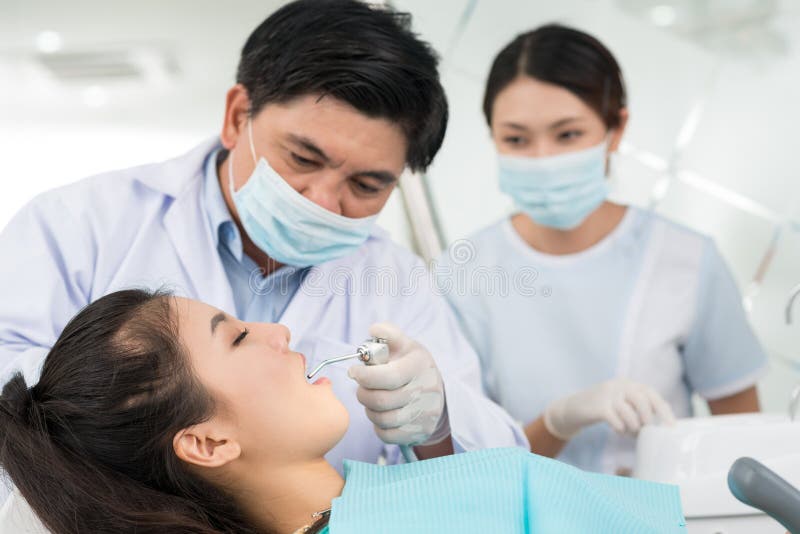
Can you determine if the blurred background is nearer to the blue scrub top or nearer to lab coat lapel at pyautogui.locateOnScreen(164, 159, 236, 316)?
the blue scrub top

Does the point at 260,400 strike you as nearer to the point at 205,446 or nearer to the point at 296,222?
the point at 205,446

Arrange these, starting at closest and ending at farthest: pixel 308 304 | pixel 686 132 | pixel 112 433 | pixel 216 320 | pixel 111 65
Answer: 1. pixel 112 433
2. pixel 216 320
3. pixel 308 304
4. pixel 686 132
5. pixel 111 65

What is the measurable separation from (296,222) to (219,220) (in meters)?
0.18

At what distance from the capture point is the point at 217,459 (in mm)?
1147

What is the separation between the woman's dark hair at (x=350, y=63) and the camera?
4.52 ft

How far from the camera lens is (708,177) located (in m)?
2.69

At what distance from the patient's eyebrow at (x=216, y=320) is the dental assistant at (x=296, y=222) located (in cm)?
18

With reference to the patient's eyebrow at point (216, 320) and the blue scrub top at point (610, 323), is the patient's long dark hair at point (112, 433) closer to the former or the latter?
the patient's eyebrow at point (216, 320)

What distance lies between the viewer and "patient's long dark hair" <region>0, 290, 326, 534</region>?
1.09m

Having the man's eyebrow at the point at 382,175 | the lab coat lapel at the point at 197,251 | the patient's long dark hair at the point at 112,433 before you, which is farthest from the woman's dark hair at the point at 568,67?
the patient's long dark hair at the point at 112,433

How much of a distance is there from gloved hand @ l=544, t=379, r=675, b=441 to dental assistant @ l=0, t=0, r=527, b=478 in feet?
0.61

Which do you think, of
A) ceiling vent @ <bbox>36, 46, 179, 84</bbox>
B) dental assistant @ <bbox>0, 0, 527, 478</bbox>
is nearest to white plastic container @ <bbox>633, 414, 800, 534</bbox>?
dental assistant @ <bbox>0, 0, 527, 478</bbox>

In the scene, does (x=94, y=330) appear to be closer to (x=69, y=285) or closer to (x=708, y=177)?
(x=69, y=285)

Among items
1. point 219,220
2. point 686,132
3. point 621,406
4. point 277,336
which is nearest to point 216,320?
point 277,336
